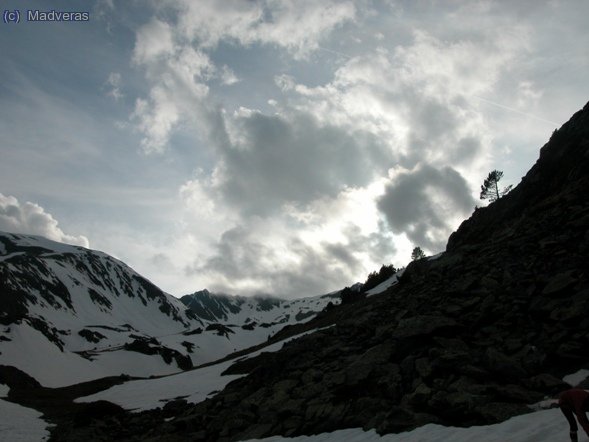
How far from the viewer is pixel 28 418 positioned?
3881cm

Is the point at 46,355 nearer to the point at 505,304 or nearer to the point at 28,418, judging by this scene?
the point at 28,418

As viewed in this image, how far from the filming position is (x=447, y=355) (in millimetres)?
17141

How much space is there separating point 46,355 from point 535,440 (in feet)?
341

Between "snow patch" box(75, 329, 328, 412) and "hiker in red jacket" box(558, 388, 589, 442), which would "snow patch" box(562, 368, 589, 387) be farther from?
"snow patch" box(75, 329, 328, 412)

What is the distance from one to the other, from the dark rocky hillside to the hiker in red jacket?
3264 millimetres

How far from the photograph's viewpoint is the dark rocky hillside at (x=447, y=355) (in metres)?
14.9

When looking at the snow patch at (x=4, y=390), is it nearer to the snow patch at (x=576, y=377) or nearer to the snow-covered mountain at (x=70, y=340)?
the snow-covered mountain at (x=70, y=340)

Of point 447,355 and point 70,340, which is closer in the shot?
point 447,355

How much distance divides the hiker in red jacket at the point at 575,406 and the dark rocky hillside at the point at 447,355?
3.26 metres

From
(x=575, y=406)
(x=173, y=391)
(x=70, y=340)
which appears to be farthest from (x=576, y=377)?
(x=70, y=340)

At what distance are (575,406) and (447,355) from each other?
7.82 metres

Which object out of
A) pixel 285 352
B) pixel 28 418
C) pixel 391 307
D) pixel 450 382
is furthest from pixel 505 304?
pixel 28 418

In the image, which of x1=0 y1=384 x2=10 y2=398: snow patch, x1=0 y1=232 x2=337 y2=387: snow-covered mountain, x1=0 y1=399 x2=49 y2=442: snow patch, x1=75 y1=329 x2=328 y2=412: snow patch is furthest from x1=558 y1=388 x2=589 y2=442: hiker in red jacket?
x1=0 y1=232 x2=337 y2=387: snow-covered mountain

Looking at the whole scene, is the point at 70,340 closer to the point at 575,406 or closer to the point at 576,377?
the point at 576,377
